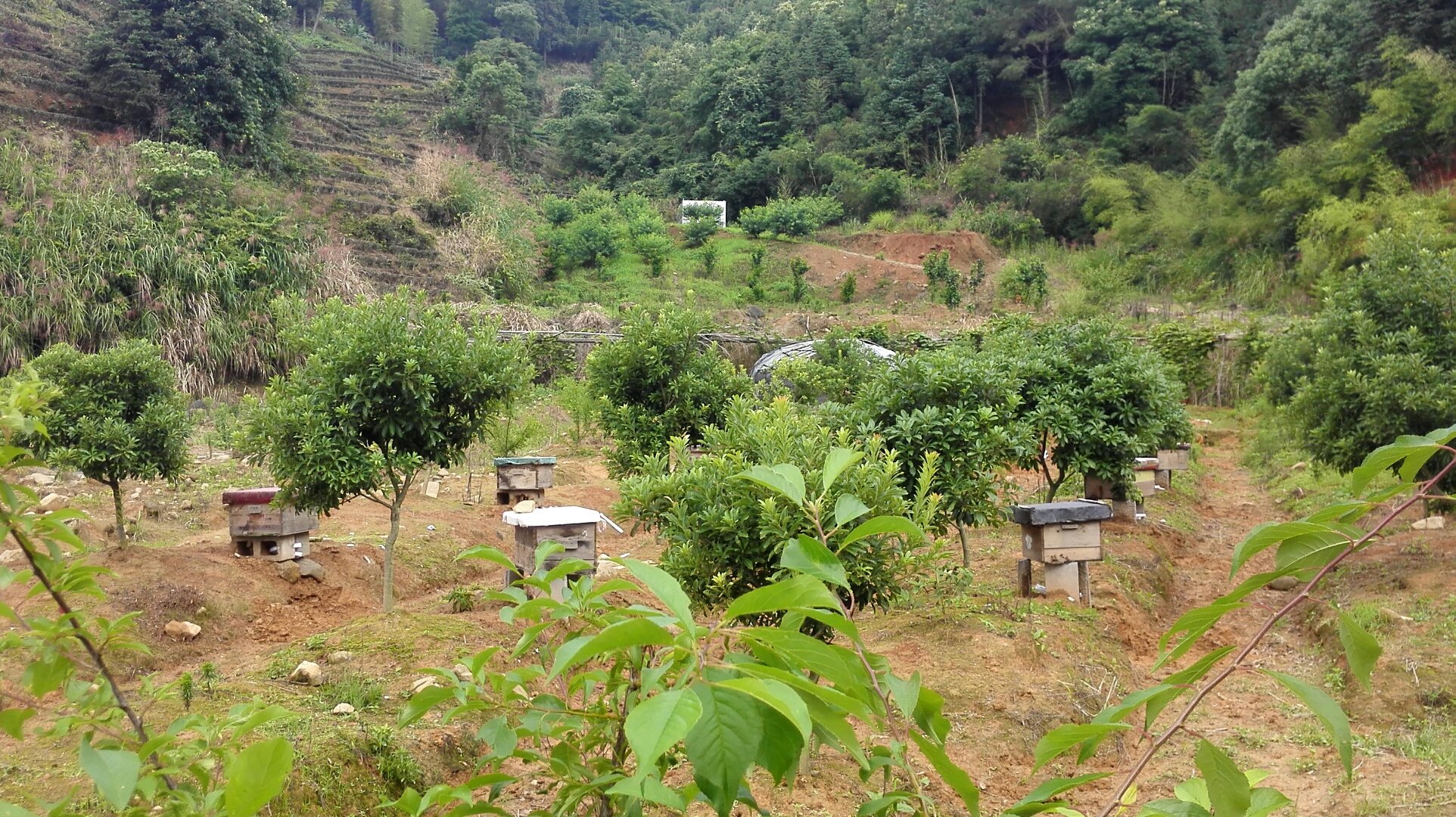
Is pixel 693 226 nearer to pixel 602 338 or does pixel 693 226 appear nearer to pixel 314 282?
pixel 314 282

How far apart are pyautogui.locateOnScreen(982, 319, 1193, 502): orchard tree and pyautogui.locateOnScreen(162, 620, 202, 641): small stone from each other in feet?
16.9

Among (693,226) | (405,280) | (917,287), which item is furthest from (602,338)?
(693,226)

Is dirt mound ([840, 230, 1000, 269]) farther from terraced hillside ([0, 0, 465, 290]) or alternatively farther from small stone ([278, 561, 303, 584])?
small stone ([278, 561, 303, 584])

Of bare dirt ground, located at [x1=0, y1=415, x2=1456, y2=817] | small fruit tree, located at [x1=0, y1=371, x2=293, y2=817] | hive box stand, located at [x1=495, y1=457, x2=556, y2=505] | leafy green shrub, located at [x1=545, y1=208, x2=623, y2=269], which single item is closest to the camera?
small fruit tree, located at [x1=0, y1=371, x2=293, y2=817]

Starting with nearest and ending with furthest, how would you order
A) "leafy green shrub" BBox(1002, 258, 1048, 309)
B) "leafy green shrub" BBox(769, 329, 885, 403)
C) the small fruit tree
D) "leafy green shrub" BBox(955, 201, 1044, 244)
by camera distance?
the small fruit tree < "leafy green shrub" BBox(769, 329, 885, 403) < "leafy green shrub" BBox(1002, 258, 1048, 309) < "leafy green shrub" BBox(955, 201, 1044, 244)

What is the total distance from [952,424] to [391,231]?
57.2 ft

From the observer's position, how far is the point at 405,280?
1883 centimetres

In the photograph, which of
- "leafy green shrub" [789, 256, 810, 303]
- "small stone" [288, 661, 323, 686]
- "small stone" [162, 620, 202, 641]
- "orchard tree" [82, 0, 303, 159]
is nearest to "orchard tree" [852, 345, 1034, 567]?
"small stone" [288, 661, 323, 686]

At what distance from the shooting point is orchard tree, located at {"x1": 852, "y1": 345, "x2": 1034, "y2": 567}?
17.5 ft

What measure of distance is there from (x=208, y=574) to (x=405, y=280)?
13.7 m

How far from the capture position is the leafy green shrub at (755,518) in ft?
11.3

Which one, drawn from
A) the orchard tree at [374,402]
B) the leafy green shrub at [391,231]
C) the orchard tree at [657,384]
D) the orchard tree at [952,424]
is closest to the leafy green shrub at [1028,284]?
the leafy green shrub at [391,231]

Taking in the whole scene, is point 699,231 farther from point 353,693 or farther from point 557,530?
point 353,693

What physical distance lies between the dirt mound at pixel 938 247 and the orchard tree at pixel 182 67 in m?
14.7
